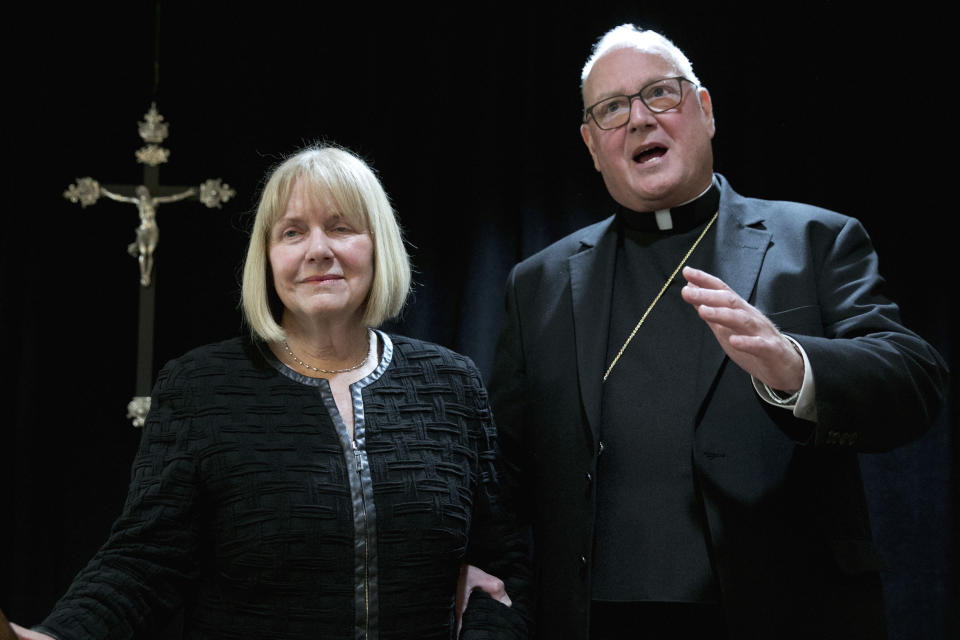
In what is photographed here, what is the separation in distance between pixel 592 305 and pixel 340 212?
2.14 feet

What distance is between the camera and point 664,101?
2.15m

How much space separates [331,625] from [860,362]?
1.10m

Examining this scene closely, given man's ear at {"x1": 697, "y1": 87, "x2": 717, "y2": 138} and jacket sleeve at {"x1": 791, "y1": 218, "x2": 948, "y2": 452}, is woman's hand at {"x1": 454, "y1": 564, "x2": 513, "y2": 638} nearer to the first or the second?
jacket sleeve at {"x1": 791, "y1": 218, "x2": 948, "y2": 452}

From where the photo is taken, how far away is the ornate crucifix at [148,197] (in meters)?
3.29

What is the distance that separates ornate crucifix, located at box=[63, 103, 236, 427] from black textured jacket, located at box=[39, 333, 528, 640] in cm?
159

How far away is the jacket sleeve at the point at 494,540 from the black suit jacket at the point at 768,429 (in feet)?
0.30

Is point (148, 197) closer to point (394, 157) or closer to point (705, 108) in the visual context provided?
point (394, 157)

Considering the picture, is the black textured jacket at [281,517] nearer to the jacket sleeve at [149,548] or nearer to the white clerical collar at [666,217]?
the jacket sleeve at [149,548]

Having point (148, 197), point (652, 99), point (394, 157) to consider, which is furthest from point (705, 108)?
point (148, 197)

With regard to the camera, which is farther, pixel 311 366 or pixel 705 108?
pixel 705 108

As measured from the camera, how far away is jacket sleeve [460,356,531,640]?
1.90 metres

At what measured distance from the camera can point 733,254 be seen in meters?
2.04

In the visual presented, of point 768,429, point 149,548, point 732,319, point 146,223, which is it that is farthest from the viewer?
point 146,223

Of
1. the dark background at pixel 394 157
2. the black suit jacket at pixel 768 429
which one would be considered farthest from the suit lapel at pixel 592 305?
the dark background at pixel 394 157
